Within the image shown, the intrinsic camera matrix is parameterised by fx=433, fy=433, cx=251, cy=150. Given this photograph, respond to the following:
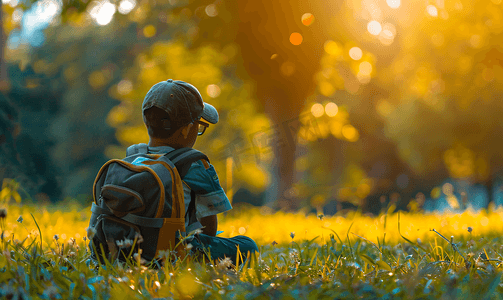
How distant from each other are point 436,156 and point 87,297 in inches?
890

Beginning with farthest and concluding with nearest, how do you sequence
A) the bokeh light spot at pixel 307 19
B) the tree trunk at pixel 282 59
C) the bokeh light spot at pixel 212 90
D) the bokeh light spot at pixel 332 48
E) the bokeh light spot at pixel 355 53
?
the bokeh light spot at pixel 212 90 → the bokeh light spot at pixel 355 53 → the bokeh light spot at pixel 332 48 → the tree trunk at pixel 282 59 → the bokeh light spot at pixel 307 19

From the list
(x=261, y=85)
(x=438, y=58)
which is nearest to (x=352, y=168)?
(x=438, y=58)

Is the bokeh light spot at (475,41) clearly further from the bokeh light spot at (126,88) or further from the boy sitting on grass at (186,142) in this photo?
the boy sitting on grass at (186,142)

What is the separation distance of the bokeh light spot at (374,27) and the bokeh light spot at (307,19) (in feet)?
4.24

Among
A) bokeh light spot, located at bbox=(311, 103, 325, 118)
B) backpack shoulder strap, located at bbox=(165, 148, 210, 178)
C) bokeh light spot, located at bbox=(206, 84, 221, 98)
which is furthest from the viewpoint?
bokeh light spot, located at bbox=(206, 84, 221, 98)

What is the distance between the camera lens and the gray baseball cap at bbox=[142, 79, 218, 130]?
2.52 metres

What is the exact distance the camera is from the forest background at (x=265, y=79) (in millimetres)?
7527

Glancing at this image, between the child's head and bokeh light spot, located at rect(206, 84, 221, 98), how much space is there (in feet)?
26.2

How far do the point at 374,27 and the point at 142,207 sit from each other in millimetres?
7132

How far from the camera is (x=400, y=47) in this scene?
11.9m

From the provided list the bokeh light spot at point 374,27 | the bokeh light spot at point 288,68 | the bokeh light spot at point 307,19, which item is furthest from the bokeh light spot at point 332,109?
the bokeh light spot at point 307,19

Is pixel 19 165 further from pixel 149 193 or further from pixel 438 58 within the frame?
pixel 438 58

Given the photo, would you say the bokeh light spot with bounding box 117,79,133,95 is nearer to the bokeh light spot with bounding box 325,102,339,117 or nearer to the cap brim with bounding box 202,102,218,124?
the bokeh light spot with bounding box 325,102,339,117

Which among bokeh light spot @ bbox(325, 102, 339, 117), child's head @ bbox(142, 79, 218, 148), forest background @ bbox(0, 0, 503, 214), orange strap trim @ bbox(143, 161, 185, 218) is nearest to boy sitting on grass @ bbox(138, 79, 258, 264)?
child's head @ bbox(142, 79, 218, 148)
